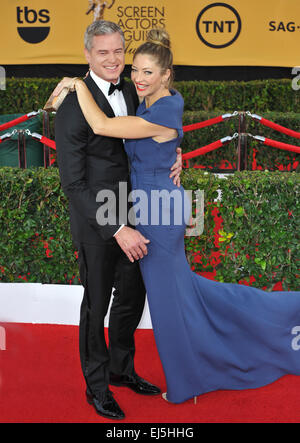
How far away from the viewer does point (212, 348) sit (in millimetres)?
3104

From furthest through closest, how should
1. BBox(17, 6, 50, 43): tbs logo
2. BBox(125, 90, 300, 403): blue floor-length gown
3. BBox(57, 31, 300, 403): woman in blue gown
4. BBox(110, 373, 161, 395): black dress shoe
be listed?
BBox(17, 6, 50, 43): tbs logo
BBox(110, 373, 161, 395): black dress shoe
BBox(125, 90, 300, 403): blue floor-length gown
BBox(57, 31, 300, 403): woman in blue gown

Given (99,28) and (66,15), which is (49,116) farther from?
(99,28)

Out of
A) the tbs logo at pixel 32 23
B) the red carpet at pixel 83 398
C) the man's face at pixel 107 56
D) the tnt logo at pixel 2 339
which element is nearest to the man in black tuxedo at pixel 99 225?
the man's face at pixel 107 56

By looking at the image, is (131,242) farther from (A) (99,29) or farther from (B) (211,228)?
(B) (211,228)

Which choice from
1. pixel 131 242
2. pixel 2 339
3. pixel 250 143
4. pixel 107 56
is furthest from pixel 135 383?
pixel 250 143

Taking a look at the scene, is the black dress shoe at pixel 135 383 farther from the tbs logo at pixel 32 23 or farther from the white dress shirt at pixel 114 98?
the tbs logo at pixel 32 23

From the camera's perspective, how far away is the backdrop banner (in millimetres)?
11000

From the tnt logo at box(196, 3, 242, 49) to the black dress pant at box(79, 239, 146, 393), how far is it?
361 inches

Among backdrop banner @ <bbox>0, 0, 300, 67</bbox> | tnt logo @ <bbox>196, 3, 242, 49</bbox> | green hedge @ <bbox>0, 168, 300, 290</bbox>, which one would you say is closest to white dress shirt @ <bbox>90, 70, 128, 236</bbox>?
green hedge @ <bbox>0, 168, 300, 290</bbox>

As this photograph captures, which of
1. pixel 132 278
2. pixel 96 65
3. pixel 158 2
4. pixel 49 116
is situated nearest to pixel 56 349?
pixel 132 278

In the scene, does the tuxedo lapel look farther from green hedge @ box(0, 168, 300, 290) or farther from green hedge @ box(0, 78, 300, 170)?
green hedge @ box(0, 78, 300, 170)

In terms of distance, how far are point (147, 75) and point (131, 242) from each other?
87 centimetres

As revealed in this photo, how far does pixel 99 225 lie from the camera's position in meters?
2.77

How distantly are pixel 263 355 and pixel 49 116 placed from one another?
20.6ft
